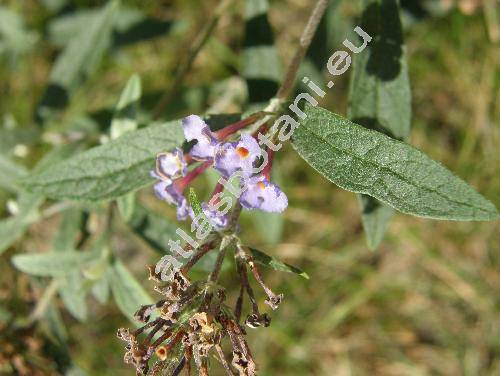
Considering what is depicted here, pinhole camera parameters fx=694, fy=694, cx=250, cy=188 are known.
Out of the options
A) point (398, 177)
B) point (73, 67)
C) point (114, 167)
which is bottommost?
point (73, 67)

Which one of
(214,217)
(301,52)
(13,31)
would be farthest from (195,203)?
(13,31)

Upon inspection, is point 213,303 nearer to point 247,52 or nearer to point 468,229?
point 247,52

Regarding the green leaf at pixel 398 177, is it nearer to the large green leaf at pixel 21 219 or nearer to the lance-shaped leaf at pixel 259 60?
the lance-shaped leaf at pixel 259 60

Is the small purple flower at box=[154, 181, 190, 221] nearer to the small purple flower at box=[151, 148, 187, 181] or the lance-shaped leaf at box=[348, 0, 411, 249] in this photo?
the small purple flower at box=[151, 148, 187, 181]

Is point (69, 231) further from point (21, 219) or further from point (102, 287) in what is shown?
point (102, 287)

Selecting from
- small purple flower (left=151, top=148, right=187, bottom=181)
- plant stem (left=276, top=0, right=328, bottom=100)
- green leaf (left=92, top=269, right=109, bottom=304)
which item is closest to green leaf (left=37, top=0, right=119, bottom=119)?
green leaf (left=92, top=269, right=109, bottom=304)
